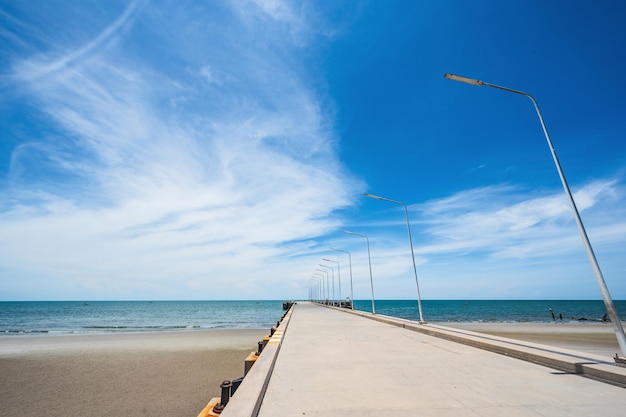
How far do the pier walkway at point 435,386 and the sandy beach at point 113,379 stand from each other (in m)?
5.58

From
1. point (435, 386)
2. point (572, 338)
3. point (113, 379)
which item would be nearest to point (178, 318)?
point (113, 379)

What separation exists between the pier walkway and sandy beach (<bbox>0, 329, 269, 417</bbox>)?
5.58 metres

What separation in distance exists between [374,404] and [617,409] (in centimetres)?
327

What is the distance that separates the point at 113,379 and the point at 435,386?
13.8 meters

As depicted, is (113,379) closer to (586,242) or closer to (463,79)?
(586,242)

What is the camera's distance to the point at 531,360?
6.97m

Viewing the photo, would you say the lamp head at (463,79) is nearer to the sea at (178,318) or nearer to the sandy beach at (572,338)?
the sandy beach at (572,338)

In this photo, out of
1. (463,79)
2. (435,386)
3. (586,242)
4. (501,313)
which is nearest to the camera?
(435,386)

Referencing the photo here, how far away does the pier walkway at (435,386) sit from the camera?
3.95 meters

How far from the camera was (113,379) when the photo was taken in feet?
41.2

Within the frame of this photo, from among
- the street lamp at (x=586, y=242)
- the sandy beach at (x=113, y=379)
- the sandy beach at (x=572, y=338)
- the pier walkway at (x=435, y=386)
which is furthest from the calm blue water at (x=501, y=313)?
the pier walkway at (x=435, y=386)

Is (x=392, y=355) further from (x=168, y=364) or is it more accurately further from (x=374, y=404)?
(x=168, y=364)

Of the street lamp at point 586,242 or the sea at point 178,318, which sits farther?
the sea at point 178,318

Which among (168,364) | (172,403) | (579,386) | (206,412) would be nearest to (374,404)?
(206,412)
